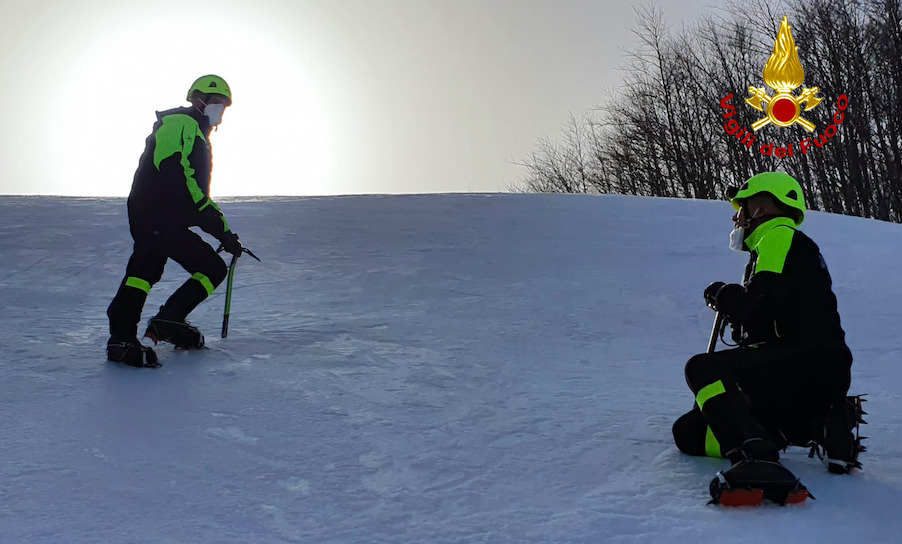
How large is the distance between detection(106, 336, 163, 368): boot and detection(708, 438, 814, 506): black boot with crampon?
346cm

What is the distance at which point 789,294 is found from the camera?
3.56 m

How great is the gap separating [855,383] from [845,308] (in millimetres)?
2324

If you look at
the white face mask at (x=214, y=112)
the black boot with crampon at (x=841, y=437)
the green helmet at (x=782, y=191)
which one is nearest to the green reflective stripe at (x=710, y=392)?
the black boot with crampon at (x=841, y=437)

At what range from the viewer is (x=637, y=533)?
10.5 feet

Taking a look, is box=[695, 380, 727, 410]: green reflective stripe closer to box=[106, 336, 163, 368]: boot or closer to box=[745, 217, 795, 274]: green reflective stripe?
box=[745, 217, 795, 274]: green reflective stripe

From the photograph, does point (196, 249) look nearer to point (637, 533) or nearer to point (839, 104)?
point (637, 533)

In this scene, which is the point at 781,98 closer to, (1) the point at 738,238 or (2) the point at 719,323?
(2) the point at 719,323

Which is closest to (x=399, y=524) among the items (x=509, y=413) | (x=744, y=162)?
(x=509, y=413)

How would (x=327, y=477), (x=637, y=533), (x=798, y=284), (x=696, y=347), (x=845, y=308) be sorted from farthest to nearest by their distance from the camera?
(x=845, y=308), (x=696, y=347), (x=327, y=477), (x=798, y=284), (x=637, y=533)

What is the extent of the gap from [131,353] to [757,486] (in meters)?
3.69

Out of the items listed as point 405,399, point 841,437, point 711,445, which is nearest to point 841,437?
point 841,437

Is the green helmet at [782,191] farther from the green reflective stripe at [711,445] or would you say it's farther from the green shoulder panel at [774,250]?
the green reflective stripe at [711,445]

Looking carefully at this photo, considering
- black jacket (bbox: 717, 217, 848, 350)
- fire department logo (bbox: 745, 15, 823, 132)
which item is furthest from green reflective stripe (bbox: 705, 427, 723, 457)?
fire department logo (bbox: 745, 15, 823, 132)

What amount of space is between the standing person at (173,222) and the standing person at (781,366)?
334 cm
